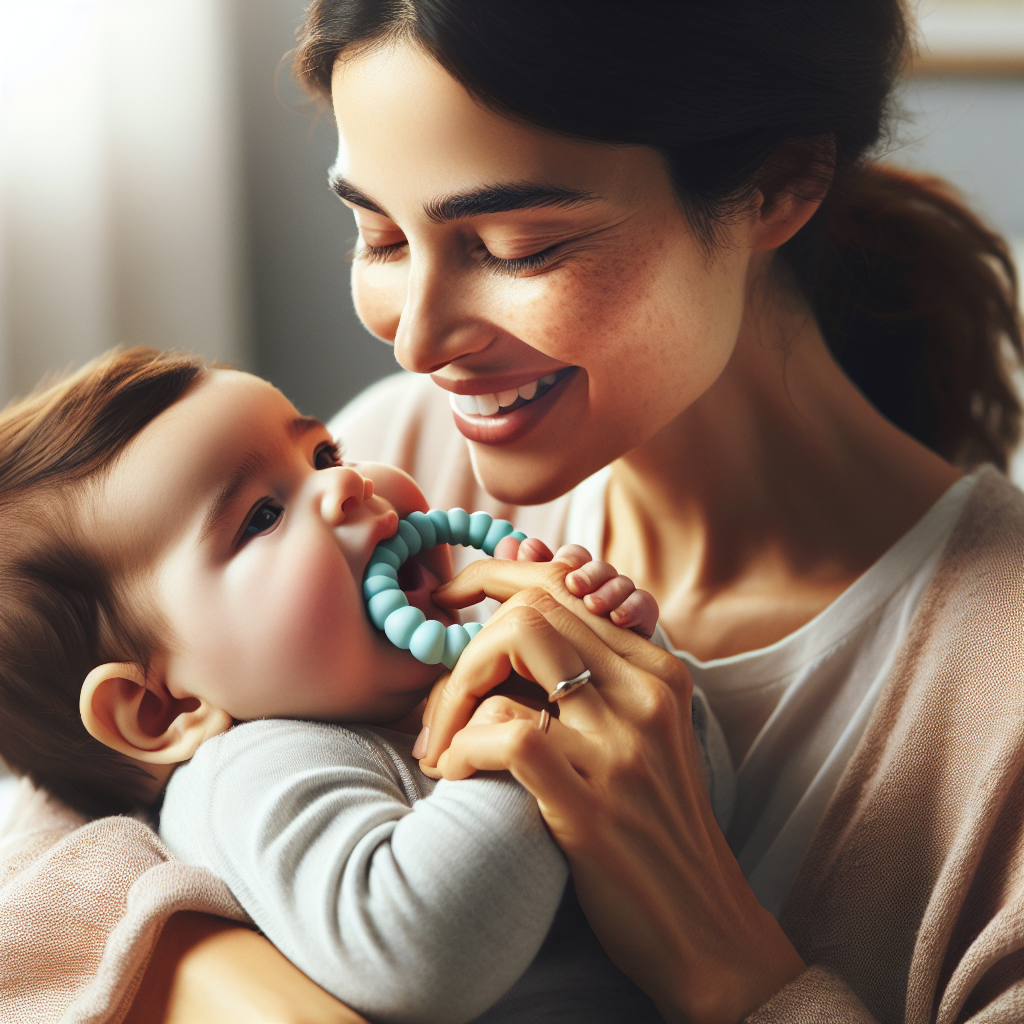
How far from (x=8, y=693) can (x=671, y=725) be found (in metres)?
0.61

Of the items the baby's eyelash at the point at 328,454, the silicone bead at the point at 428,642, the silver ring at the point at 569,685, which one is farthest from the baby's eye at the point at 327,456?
the silver ring at the point at 569,685

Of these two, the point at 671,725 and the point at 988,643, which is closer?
Result: the point at 671,725

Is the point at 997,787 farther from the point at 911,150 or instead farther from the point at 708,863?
the point at 911,150

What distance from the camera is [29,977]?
867 mm

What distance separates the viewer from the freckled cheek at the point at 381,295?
42.4 inches

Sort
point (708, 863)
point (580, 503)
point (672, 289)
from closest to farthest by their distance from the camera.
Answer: point (708, 863) → point (672, 289) → point (580, 503)

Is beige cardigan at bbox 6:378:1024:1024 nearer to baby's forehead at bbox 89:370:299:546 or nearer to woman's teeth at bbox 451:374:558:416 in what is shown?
baby's forehead at bbox 89:370:299:546

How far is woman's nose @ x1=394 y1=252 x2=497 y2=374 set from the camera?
0.94 meters

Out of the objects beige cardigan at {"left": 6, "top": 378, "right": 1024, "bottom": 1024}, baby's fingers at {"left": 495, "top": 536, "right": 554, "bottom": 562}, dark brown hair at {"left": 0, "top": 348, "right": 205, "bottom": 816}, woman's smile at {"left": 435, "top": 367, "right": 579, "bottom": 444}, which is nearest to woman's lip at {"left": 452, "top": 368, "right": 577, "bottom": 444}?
woman's smile at {"left": 435, "top": 367, "right": 579, "bottom": 444}

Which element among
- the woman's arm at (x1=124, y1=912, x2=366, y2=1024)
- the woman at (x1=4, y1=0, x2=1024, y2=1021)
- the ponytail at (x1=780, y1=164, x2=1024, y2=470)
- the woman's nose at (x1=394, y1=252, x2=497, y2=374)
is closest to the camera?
the woman's arm at (x1=124, y1=912, x2=366, y2=1024)

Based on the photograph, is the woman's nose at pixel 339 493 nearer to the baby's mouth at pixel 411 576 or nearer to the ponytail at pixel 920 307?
the baby's mouth at pixel 411 576

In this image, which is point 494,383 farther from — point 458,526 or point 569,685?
point 569,685

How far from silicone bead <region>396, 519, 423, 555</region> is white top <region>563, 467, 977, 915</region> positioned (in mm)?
336

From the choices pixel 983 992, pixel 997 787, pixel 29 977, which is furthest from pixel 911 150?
pixel 29 977
